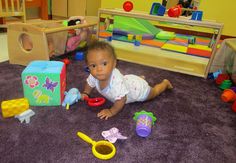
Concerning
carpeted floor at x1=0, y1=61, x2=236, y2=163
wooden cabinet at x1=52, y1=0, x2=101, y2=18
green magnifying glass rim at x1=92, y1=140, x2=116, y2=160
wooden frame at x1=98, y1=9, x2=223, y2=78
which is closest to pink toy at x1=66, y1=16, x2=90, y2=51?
wooden frame at x1=98, y1=9, x2=223, y2=78

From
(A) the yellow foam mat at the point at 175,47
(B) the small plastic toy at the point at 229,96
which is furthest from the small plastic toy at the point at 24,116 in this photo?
(A) the yellow foam mat at the point at 175,47

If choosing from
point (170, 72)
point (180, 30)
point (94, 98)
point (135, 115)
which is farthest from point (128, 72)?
point (180, 30)

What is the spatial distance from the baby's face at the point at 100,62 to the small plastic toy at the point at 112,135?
0.23 meters

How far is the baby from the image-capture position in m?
0.90

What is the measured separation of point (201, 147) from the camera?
853 millimetres

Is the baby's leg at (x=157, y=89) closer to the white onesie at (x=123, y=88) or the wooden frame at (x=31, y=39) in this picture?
the white onesie at (x=123, y=88)

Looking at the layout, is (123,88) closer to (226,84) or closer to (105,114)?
(105,114)

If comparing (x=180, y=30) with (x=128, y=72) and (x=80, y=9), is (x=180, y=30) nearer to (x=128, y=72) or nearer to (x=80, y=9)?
(x=80, y=9)

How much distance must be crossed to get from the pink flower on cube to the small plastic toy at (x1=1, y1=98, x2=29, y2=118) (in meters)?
0.08

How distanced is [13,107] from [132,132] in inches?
20.0

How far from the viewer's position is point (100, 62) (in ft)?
2.97

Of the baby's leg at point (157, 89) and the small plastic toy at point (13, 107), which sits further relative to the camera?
the baby's leg at point (157, 89)

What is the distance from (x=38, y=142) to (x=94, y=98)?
399 millimetres

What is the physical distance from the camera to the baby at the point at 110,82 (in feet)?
2.96
